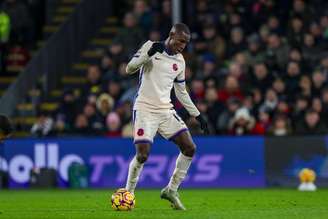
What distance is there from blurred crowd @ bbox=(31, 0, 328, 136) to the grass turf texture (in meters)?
2.82

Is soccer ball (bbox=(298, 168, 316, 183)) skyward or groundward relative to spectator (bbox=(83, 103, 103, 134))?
groundward

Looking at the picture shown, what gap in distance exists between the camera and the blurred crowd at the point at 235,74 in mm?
22562

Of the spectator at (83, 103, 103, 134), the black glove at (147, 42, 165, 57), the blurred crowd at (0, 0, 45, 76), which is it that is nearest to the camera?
the black glove at (147, 42, 165, 57)

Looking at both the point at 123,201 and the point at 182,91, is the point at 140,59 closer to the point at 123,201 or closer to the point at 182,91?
the point at 182,91

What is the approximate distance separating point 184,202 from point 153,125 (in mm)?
2443

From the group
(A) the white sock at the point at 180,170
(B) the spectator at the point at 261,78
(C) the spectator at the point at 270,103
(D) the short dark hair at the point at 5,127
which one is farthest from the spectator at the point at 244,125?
(D) the short dark hair at the point at 5,127

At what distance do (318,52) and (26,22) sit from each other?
816 centimetres

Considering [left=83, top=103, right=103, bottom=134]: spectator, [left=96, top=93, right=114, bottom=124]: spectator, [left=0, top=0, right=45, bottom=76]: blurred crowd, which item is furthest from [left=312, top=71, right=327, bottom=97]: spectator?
[left=0, top=0, right=45, bottom=76]: blurred crowd

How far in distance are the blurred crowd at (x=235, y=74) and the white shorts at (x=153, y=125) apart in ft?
26.5

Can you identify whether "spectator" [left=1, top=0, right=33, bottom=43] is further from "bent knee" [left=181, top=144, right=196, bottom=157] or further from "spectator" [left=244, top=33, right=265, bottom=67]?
"bent knee" [left=181, top=144, right=196, bottom=157]

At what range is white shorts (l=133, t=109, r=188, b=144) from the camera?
1409cm

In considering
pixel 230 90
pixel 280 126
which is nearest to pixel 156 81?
pixel 280 126

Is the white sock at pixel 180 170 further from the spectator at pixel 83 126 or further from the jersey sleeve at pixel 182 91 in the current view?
the spectator at pixel 83 126

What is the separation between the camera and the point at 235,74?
77.3 feet
